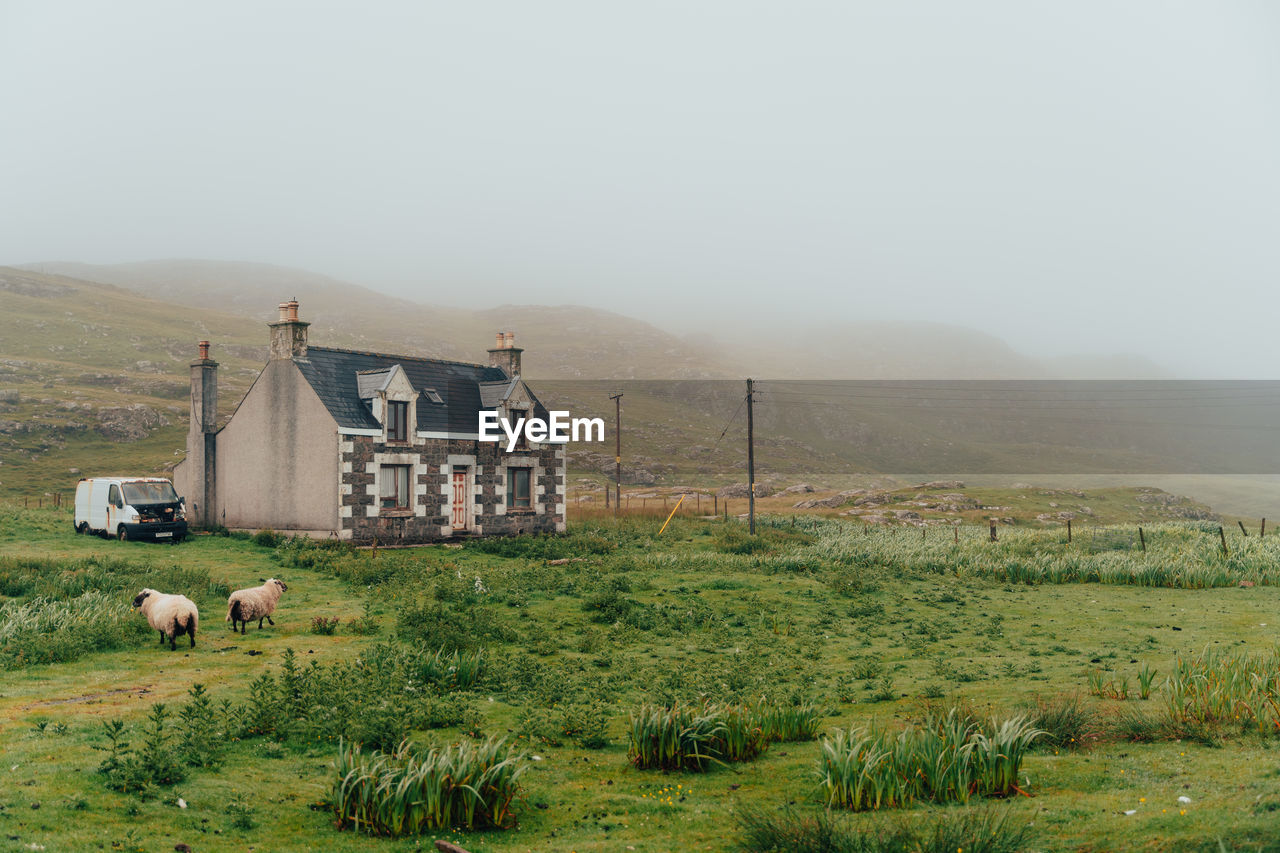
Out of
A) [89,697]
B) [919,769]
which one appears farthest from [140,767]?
[919,769]

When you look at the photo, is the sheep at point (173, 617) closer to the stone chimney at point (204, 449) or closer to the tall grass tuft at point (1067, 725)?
the tall grass tuft at point (1067, 725)

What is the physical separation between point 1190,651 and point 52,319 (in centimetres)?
19161

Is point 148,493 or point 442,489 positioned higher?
point 148,493

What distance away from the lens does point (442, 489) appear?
4238cm

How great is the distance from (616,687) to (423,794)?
741 centimetres

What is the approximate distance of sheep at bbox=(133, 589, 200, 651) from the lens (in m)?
18.0

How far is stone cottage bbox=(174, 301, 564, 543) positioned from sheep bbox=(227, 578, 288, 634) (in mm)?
16932

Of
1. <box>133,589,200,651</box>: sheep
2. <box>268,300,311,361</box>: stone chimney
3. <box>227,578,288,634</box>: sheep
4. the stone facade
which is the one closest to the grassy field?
<box>133,589,200,651</box>: sheep

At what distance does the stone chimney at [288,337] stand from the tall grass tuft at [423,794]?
109 feet

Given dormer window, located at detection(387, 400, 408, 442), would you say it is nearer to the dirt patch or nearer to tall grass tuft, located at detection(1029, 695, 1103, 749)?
the dirt patch

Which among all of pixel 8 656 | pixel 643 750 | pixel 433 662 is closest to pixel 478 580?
pixel 433 662

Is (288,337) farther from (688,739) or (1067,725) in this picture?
(1067,725)

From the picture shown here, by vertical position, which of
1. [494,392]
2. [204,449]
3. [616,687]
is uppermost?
[494,392]

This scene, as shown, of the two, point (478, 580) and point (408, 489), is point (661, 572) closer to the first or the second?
point (478, 580)
